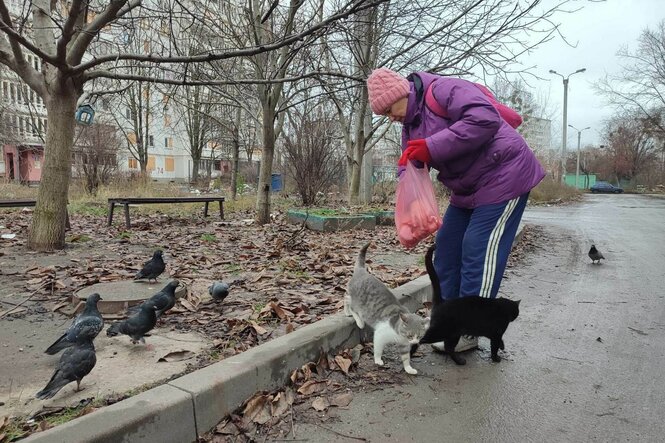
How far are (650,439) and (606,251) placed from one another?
6.98m

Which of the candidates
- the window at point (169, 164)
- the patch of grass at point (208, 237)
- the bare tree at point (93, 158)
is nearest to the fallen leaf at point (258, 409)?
the patch of grass at point (208, 237)

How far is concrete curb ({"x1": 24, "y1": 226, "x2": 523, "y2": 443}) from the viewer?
6.00ft

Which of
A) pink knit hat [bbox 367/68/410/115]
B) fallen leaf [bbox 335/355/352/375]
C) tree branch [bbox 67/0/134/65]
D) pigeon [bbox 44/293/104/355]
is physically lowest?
fallen leaf [bbox 335/355/352/375]

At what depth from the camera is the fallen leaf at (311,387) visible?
8.70ft

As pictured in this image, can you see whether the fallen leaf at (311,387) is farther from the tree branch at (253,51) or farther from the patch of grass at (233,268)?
the tree branch at (253,51)

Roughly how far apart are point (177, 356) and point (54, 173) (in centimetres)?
453

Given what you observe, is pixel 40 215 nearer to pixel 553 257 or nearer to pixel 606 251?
pixel 553 257

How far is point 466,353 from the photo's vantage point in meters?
3.30

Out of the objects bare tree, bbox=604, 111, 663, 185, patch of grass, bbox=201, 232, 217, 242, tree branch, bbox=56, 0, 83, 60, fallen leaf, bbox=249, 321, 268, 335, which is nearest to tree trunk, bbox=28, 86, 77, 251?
tree branch, bbox=56, 0, 83, 60

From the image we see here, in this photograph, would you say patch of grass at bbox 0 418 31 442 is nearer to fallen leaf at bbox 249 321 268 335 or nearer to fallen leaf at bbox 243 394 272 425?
fallen leaf at bbox 243 394 272 425

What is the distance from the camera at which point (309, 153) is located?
1515 cm

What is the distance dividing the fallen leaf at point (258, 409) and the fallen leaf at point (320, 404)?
0.83 feet

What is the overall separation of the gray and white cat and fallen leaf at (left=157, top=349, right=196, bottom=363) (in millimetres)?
1171

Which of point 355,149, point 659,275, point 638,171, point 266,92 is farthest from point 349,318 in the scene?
point 638,171
